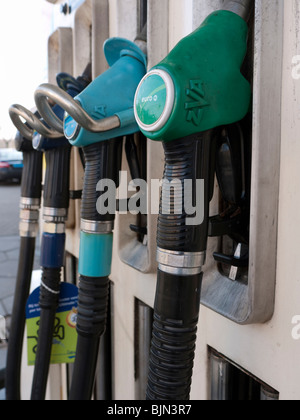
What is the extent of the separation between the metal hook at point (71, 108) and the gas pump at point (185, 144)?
75 mm

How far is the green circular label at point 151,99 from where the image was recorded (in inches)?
13.0

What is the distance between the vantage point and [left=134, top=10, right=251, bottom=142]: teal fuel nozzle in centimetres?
33

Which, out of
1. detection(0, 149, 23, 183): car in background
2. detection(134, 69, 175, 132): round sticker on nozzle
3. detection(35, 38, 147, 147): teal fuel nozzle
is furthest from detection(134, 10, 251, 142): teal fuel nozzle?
detection(0, 149, 23, 183): car in background

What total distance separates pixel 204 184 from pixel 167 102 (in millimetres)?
78

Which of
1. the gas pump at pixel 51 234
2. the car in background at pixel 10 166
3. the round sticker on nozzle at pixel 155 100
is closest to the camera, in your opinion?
the round sticker on nozzle at pixel 155 100

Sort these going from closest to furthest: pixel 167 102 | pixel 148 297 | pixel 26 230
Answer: pixel 167 102 → pixel 148 297 → pixel 26 230

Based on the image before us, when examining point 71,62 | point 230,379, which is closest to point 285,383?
point 230,379

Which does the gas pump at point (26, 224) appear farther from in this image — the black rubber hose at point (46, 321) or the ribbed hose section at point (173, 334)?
the ribbed hose section at point (173, 334)

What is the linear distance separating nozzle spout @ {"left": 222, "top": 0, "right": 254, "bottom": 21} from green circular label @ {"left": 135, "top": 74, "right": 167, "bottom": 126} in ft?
0.38

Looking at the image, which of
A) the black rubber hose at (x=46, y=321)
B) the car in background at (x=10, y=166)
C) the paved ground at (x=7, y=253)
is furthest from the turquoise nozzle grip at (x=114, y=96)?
the car in background at (x=10, y=166)

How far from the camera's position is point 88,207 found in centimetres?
53

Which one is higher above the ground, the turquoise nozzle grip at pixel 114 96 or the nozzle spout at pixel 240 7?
the nozzle spout at pixel 240 7
